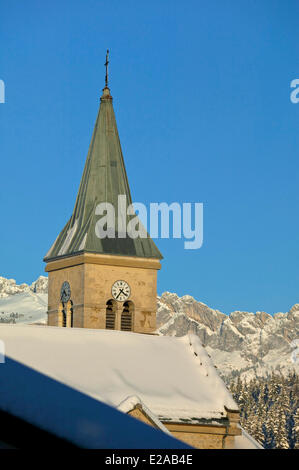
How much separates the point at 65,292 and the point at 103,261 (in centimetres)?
363

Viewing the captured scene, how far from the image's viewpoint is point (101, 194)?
58750 mm

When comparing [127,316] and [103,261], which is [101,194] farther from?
[127,316]

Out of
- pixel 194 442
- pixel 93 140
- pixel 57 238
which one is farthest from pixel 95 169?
pixel 194 442

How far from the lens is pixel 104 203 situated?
58.6 meters

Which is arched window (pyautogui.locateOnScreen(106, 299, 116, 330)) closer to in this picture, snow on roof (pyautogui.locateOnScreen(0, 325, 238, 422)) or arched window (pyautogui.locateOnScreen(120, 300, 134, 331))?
arched window (pyautogui.locateOnScreen(120, 300, 134, 331))

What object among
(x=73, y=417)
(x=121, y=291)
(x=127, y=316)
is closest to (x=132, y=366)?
(x=121, y=291)

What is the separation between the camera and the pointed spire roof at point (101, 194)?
58000 mm

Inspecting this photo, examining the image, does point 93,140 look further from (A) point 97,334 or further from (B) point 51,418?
(B) point 51,418

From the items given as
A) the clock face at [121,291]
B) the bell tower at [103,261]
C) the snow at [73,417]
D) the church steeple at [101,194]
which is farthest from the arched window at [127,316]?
the snow at [73,417]

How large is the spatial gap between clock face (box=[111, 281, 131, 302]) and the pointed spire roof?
64.6 inches
